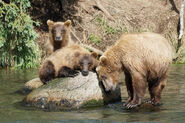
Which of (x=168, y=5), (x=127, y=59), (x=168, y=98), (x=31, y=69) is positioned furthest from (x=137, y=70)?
(x=168, y=5)

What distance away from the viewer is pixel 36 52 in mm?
18312

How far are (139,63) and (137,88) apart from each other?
0.56 metres

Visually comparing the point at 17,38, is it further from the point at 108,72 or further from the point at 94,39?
the point at 108,72

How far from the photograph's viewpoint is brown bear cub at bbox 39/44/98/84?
995 cm

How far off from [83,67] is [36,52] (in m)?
8.71

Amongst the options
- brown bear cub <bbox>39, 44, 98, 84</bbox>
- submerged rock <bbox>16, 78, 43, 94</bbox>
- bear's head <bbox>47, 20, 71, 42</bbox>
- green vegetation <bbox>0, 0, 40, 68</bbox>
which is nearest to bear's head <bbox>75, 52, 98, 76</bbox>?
brown bear cub <bbox>39, 44, 98, 84</bbox>

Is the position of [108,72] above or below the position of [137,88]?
above

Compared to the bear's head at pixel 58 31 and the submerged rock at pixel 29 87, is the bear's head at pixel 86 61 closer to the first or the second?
the submerged rock at pixel 29 87

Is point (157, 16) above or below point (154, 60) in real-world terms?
above

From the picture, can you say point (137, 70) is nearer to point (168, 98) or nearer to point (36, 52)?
point (168, 98)

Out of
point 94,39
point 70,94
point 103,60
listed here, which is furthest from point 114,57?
point 94,39

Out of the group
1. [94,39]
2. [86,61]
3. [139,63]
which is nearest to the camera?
[139,63]

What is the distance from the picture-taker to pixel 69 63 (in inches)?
401

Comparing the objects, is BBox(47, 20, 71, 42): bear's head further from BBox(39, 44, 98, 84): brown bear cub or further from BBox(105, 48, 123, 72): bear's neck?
BBox(105, 48, 123, 72): bear's neck
